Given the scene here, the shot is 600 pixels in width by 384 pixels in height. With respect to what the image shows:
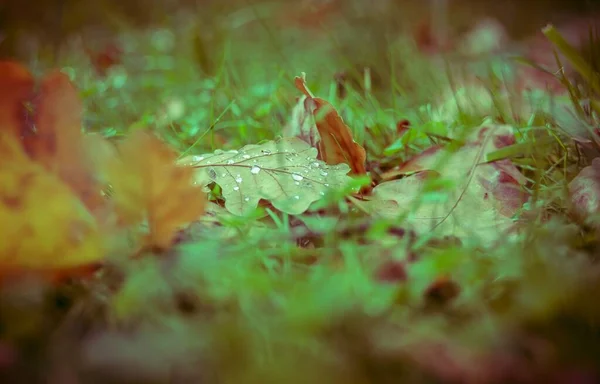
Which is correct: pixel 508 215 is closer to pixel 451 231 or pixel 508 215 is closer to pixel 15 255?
pixel 451 231

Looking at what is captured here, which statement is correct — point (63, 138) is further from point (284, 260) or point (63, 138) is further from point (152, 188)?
point (284, 260)

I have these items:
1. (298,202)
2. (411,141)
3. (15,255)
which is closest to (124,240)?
(15,255)

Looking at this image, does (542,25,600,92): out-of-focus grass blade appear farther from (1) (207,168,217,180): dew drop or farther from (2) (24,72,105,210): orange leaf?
(2) (24,72,105,210): orange leaf

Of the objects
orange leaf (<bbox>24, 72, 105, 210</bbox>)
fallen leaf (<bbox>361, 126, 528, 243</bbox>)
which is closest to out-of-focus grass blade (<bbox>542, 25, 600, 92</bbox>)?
fallen leaf (<bbox>361, 126, 528, 243</bbox>)

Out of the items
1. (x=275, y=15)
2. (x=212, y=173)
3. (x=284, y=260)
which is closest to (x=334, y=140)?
(x=212, y=173)

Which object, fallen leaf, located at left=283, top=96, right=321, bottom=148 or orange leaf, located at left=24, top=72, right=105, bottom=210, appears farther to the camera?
fallen leaf, located at left=283, top=96, right=321, bottom=148

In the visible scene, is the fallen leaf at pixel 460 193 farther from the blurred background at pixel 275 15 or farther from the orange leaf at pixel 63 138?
the blurred background at pixel 275 15
